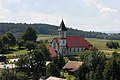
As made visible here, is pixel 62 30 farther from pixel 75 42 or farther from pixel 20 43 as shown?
pixel 20 43

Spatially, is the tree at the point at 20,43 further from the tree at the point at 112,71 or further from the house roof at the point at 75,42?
the tree at the point at 112,71

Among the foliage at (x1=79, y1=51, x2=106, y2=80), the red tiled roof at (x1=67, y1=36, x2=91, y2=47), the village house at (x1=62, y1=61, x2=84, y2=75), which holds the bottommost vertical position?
the village house at (x1=62, y1=61, x2=84, y2=75)

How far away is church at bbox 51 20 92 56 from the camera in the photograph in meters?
102

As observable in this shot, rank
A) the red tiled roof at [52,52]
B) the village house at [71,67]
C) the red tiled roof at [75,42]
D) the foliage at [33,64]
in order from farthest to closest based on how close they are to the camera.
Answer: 1. the red tiled roof at [75,42]
2. the red tiled roof at [52,52]
3. the village house at [71,67]
4. the foliage at [33,64]

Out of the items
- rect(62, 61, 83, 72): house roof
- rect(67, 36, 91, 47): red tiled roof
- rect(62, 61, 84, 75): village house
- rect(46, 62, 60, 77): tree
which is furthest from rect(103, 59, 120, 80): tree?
rect(67, 36, 91, 47): red tiled roof

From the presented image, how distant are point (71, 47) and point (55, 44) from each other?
186 inches

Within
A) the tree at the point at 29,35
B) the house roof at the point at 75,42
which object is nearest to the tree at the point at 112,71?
the house roof at the point at 75,42

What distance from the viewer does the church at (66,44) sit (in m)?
102

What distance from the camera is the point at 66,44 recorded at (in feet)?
341

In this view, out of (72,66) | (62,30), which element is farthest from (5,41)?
(72,66)

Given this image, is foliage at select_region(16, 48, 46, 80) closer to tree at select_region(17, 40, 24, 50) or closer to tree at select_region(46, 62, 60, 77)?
tree at select_region(46, 62, 60, 77)

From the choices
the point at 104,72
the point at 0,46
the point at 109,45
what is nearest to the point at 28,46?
the point at 0,46

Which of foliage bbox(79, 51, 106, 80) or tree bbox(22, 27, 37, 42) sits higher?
tree bbox(22, 27, 37, 42)

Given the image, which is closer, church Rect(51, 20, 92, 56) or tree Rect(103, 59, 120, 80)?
tree Rect(103, 59, 120, 80)
